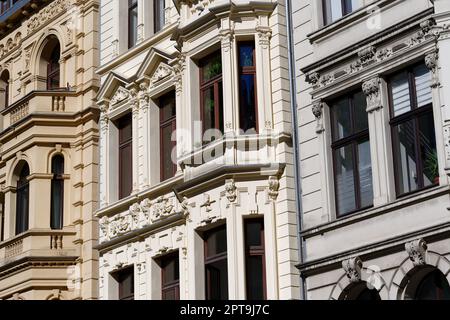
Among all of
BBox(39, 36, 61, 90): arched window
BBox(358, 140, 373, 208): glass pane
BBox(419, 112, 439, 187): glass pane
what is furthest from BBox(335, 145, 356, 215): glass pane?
BBox(39, 36, 61, 90): arched window

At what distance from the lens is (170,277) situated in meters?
26.8

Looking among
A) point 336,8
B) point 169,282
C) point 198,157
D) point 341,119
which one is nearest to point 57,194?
point 169,282

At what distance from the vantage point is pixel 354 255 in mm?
21531

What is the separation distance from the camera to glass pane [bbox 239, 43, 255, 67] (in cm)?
2502

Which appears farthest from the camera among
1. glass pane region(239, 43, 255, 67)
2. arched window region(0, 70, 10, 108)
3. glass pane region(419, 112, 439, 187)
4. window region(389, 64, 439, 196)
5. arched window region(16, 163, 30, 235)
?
arched window region(0, 70, 10, 108)

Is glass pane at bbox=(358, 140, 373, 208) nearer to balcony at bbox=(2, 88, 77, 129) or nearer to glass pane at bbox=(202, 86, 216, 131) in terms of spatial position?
glass pane at bbox=(202, 86, 216, 131)

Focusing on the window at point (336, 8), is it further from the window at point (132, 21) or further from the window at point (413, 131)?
the window at point (132, 21)

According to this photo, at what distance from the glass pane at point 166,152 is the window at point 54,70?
Answer: 664 cm

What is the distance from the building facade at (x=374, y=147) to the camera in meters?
20.3

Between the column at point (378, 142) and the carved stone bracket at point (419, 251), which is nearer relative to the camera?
the carved stone bracket at point (419, 251)

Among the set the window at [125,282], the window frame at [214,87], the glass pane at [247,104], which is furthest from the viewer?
the window at [125,282]

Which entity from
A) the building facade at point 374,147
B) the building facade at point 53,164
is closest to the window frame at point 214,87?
the building facade at point 374,147

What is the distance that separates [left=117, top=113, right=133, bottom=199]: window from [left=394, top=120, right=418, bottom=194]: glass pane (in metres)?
9.63

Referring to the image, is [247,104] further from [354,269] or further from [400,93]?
[354,269]
